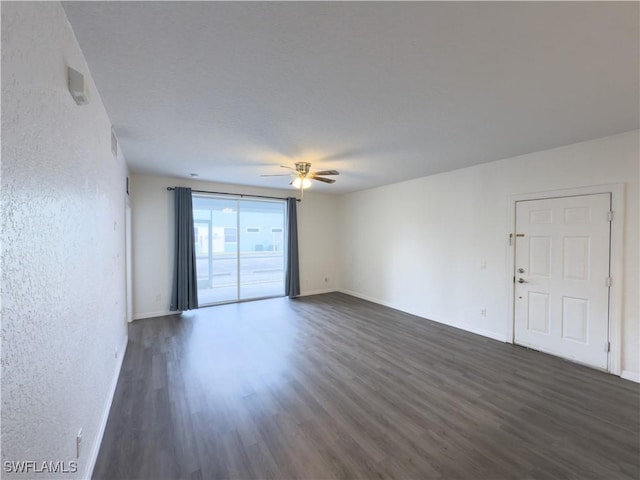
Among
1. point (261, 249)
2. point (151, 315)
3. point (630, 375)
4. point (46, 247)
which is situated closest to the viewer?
point (46, 247)

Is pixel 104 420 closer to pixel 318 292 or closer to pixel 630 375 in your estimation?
pixel 630 375

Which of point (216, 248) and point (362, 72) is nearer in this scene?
point (362, 72)

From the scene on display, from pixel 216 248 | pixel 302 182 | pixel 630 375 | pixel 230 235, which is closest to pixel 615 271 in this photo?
pixel 630 375

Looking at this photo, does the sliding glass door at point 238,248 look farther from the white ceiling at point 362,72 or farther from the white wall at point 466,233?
the white ceiling at point 362,72

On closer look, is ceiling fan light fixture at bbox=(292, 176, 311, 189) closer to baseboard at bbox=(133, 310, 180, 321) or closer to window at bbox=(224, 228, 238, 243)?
window at bbox=(224, 228, 238, 243)

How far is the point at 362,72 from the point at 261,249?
5075 mm

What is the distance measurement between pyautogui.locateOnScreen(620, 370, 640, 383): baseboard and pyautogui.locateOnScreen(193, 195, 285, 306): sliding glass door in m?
5.67

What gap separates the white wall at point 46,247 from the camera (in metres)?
0.86

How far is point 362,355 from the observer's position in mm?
3416

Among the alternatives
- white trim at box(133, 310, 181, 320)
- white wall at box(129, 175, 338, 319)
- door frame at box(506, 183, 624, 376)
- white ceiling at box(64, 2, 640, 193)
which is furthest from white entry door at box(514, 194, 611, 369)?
white trim at box(133, 310, 181, 320)
